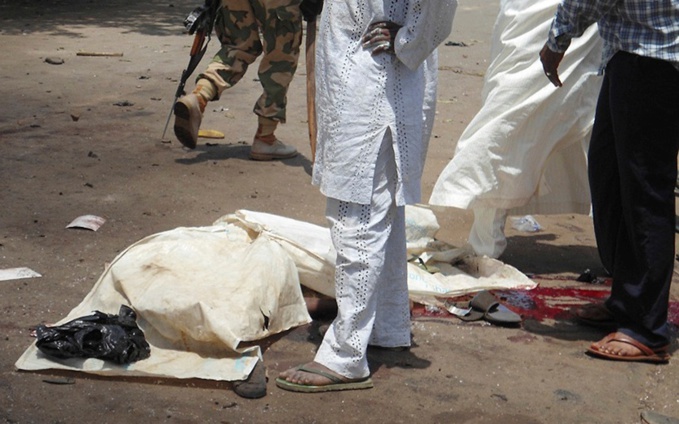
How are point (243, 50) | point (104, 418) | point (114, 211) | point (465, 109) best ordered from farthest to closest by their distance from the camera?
point (465, 109) → point (243, 50) → point (114, 211) → point (104, 418)

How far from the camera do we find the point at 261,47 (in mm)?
6816

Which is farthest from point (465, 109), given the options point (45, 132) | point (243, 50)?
point (45, 132)

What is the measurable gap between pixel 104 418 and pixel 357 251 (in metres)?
1.01

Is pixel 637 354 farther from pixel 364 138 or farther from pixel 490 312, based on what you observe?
pixel 364 138

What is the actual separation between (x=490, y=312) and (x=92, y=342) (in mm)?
1712

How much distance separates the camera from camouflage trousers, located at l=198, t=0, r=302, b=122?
6.63m

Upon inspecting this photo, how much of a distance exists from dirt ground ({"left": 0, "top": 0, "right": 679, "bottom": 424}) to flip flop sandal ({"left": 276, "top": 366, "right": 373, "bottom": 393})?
25mm

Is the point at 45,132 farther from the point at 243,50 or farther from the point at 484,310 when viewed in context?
the point at 484,310

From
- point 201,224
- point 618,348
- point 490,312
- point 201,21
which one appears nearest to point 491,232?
point 490,312

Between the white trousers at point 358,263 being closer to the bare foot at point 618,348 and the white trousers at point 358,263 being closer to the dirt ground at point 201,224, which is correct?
the dirt ground at point 201,224

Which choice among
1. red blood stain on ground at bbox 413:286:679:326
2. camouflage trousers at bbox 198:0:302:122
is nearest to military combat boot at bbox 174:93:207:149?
camouflage trousers at bbox 198:0:302:122

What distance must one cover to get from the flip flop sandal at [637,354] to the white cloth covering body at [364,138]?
1010 millimetres

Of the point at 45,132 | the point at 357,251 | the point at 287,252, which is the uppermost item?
the point at 357,251

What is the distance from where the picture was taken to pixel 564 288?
5016mm
